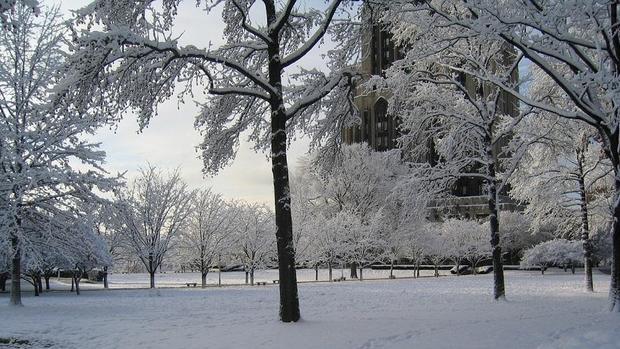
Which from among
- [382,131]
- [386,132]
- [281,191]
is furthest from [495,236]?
[382,131]

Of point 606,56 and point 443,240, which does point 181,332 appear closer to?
point 606,56

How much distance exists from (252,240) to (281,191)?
3225 centimetres

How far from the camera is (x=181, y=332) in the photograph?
10984 mm

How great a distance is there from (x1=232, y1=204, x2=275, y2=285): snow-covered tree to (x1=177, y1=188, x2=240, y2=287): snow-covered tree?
101 centimetres

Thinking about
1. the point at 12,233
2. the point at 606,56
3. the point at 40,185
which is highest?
the point at 606,56

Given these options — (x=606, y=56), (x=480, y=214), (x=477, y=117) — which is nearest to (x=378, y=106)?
(x=480, y=214)

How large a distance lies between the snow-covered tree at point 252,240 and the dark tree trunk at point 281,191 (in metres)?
31.3

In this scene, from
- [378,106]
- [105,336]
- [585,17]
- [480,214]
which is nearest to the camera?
[585,17]

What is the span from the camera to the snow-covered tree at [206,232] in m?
41.2

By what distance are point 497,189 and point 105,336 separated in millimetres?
13123

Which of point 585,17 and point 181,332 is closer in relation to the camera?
point 585,17

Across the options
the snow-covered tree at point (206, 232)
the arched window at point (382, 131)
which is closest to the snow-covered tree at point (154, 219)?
the snow-covered tree at point (206, 232)

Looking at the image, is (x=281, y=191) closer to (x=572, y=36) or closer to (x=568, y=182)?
(x=572, y=36)

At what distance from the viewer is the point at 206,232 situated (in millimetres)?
41188
